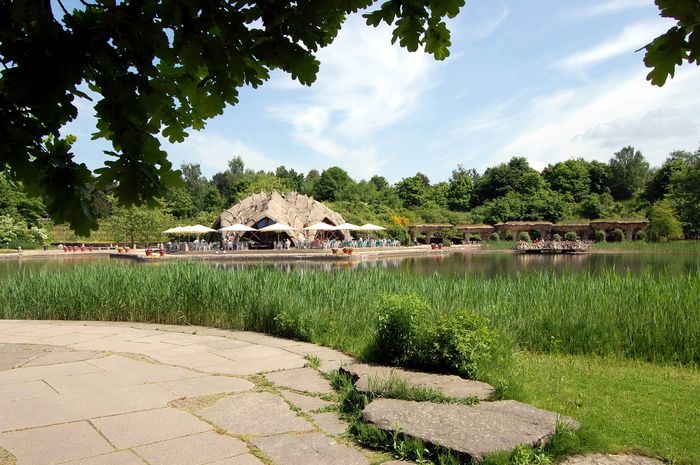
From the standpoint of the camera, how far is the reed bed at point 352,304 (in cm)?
562

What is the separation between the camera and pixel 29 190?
145 centimetres

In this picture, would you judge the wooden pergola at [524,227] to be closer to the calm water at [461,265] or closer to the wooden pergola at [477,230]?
the wooden pergola at [477,230]

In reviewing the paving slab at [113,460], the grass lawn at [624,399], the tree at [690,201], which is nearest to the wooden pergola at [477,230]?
the tree at [690,201]

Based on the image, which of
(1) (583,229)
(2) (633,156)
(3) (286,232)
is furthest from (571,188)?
(3) (286,232)

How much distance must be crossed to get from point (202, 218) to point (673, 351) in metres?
40.1

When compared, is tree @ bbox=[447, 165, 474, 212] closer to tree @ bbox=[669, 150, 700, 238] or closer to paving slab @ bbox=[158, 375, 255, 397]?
tree @ bbox=[669, 150, 700, 238]

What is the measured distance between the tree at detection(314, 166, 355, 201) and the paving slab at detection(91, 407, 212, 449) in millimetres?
49365

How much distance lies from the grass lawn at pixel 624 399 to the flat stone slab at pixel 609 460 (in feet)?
0.18

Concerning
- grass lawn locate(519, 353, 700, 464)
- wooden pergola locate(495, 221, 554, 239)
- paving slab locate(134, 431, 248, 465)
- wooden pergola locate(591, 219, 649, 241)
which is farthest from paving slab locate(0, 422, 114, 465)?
wooden pergola locate(495, 221, 554, 239)

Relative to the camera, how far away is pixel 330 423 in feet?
10.1

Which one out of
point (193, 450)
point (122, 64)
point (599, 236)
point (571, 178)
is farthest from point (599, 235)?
point (122, 64)

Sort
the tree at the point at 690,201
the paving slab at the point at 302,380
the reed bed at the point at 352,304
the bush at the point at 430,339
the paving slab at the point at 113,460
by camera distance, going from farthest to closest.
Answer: the tree at the point at 690,201
the reed bed at the point at 352,304
the bush at the point at 430,339
the paving slab at the point at 302,380
the paving slab at the point at 113,460

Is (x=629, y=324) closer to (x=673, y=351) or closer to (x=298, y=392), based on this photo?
(x=673, y=351)

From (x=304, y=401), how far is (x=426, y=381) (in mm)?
820
